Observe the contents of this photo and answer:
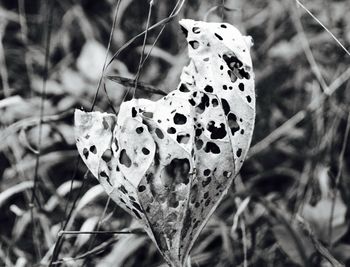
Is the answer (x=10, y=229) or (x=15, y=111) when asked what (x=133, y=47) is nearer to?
(x=15, y=111)

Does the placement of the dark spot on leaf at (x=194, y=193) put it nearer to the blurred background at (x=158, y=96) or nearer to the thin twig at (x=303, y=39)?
the blurred background at (x=158, y=96)

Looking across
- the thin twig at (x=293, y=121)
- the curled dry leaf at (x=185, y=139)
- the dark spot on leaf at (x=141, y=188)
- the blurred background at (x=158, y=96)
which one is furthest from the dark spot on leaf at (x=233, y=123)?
the thin twig at (x=293, y=121)

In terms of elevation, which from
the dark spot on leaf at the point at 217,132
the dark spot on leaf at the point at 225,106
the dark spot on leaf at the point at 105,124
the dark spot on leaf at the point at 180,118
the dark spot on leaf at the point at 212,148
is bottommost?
the dark spot on leaf at the point at 105,124

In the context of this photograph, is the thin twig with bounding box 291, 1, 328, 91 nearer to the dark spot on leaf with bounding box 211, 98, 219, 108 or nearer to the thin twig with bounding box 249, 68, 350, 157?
the thin twig with bounding box 249, 68, 350, 157

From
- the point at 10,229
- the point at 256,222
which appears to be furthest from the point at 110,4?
the point at 256,222

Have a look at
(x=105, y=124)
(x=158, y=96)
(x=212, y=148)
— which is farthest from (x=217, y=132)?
(x=158, y=96)

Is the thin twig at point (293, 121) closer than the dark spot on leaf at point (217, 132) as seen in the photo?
No

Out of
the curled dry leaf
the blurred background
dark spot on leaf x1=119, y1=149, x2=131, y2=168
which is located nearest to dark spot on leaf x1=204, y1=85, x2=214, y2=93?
the curled dry leaf
